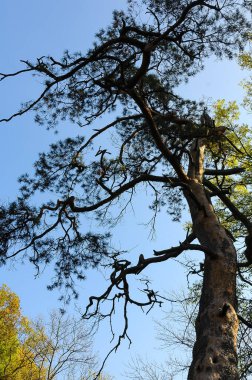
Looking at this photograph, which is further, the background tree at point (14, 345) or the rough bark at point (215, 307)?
the background tree at point (14, 345)

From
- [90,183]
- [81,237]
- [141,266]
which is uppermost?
[90,183]

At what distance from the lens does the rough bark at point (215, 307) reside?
3561mm

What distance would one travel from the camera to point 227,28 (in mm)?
6109

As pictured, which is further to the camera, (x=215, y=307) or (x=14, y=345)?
(x=14, y=345)

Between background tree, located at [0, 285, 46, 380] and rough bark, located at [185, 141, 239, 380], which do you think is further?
background tree, located at [0, 285, 46, 380]

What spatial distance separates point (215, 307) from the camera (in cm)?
414

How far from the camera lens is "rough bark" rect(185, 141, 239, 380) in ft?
11.7

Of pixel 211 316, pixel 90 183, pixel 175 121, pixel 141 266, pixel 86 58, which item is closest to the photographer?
pixel 211 316

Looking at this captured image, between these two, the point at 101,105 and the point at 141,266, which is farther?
the point at 101,105

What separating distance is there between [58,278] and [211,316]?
3.27 metres

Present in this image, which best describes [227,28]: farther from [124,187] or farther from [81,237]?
[81,237]

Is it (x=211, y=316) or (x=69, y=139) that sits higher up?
(x=69, y=139)

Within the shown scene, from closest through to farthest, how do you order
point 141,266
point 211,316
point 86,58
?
point 211,316
point 141,266
point 86,58

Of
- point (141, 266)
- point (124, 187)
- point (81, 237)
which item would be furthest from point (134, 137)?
point (141, 266)
